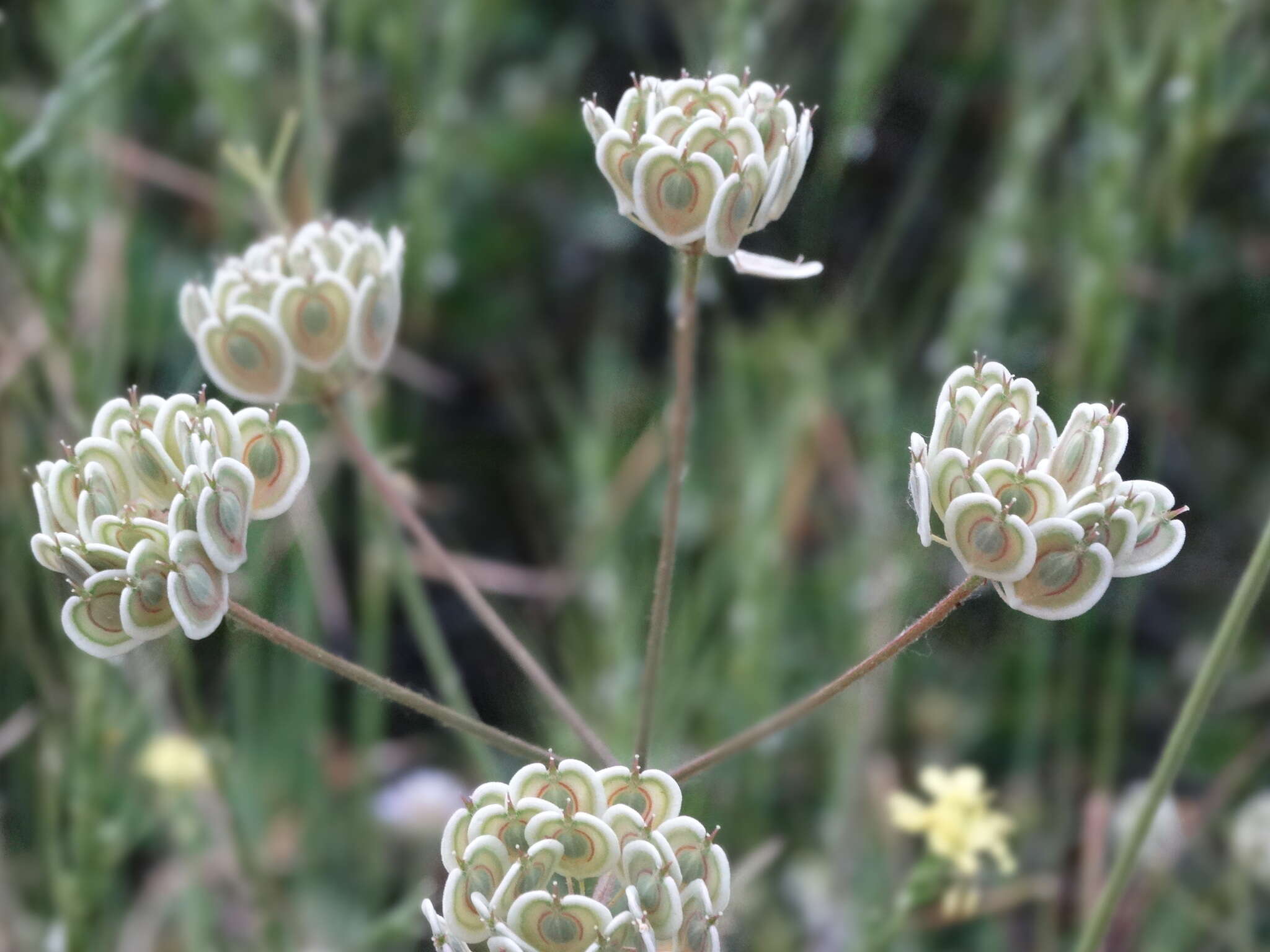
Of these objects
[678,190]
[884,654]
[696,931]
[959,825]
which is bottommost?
[959,825]

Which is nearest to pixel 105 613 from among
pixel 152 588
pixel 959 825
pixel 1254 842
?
pixel 152 588

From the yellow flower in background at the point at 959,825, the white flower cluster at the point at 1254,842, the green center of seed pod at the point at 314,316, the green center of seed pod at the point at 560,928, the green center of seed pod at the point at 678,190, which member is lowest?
the white flower cluster at the point at 1254,842

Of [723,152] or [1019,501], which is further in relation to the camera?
[723,152]

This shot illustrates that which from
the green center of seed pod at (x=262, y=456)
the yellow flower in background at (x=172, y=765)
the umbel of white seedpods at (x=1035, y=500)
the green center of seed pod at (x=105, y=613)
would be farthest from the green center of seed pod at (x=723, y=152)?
the yellow flower in background at (x=172, y=765)

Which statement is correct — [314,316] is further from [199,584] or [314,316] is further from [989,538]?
[989,538]

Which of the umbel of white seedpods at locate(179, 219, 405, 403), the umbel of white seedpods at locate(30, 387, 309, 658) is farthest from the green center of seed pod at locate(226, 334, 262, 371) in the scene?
the umbel of white seedpods at locate(30, 387, 309, 658)

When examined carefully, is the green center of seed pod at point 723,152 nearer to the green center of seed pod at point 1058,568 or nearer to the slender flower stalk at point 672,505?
the slender flower stalk at point 672,505

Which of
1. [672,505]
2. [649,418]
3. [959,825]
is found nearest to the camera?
[672,505]

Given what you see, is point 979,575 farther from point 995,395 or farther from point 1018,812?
point 1018,812
